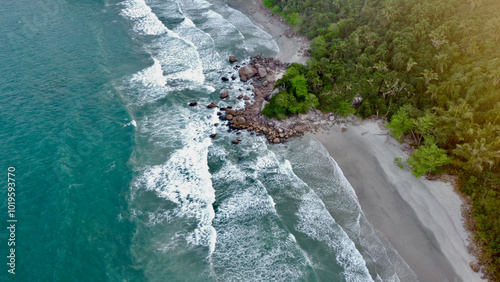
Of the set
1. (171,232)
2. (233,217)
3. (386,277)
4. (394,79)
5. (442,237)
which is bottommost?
(171,232)

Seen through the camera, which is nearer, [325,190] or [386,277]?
[386,277]

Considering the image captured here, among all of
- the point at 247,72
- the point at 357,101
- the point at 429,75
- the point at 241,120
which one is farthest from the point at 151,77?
the point at 429,75

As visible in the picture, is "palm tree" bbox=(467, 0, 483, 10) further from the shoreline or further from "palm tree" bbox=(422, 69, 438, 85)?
the shoreline

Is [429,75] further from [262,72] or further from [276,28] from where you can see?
[276,28]

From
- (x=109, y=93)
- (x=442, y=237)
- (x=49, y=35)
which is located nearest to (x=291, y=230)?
(x=442, y=237)

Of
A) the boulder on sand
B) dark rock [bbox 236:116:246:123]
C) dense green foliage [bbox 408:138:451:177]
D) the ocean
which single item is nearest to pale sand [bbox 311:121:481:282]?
dense green foliage [bbox 408:138:451:177]

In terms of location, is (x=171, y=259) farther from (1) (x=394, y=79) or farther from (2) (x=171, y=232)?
(1) (x=394, y=79)

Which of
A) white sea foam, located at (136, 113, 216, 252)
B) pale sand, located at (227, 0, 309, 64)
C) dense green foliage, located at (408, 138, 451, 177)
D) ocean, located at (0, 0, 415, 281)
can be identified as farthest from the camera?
pale sand, located at (227, 0, 309, 64)
